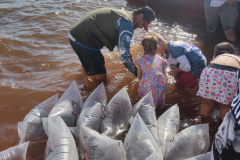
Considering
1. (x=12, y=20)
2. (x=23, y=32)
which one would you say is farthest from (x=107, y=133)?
(x=12, y=20)

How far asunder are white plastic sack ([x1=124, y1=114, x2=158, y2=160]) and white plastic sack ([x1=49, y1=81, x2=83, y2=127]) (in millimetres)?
808

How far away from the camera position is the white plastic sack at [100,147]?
Result: 6.62 ft

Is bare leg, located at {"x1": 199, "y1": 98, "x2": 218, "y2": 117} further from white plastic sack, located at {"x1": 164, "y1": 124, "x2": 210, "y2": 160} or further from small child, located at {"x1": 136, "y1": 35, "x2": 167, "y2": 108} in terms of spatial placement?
white plastic sack, located at {"x1": 164, "y1": 124, "x2": 210, "y2": 160}

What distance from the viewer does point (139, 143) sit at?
222cm

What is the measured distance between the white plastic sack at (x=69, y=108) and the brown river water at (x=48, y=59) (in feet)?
1.28

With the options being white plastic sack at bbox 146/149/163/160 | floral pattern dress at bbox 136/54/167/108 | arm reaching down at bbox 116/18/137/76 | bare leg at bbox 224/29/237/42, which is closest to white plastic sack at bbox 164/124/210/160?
white plastic sack at bbox 146/149/163/160

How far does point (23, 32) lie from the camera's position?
6098 millimetres

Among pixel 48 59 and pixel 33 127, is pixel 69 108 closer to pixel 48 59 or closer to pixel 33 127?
pixel 33 127

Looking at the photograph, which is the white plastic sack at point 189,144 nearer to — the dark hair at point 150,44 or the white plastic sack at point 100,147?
the white plastic sack at point 100,147

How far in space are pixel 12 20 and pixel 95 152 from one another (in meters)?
6.27

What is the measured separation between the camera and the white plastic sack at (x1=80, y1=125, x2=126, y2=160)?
2.02m

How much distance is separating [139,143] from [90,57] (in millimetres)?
1934

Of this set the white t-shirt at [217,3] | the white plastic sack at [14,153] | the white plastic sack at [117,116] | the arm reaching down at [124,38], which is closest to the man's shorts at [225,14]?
the white t-shirt at [217,3]

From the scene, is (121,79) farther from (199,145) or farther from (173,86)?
(199,145)
